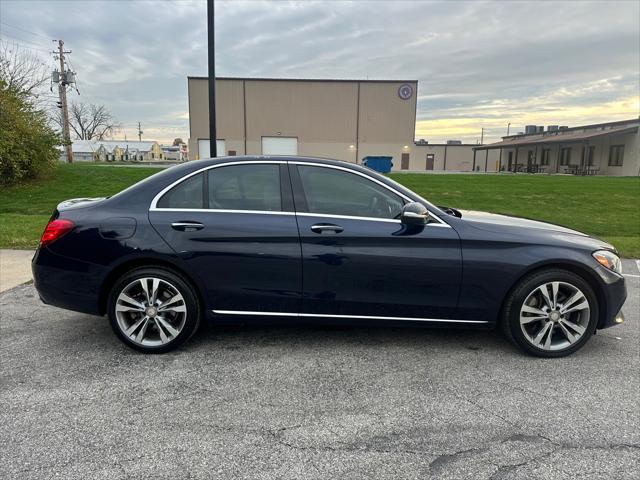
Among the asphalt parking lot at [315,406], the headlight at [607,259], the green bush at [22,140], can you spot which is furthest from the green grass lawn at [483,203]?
the asphalt parking lot at [315,406]

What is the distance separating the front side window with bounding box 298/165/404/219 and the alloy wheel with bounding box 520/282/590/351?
1.31 m

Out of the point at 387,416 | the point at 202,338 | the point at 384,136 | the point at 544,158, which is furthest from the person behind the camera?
the point at 384,136

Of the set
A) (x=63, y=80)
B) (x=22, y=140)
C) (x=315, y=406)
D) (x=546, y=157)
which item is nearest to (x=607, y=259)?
(x=315, y=406)

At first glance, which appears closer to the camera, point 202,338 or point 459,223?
point 459,223

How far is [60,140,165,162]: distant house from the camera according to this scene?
235ft

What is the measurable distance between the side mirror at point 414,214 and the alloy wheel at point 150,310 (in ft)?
6.10

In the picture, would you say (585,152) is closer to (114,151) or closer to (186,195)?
(186,195)

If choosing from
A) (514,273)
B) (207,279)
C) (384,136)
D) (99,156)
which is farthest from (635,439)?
(99,156)

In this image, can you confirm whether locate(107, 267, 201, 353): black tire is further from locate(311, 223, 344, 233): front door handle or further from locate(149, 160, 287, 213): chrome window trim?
locate(311, 223, 344, 233): front door handle

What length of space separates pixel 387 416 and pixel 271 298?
1.28 meters

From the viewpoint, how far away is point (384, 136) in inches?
2080

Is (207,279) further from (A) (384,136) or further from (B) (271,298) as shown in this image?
(A) (384,136)

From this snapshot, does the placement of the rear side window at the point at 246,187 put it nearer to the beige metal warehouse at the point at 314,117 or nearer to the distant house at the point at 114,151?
the beige metal warehouse at the point at 314,117

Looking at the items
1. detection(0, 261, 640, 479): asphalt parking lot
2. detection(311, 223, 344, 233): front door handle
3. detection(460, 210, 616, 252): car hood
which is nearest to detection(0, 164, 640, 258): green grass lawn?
detection(460, 210, 616, 252): car hood
